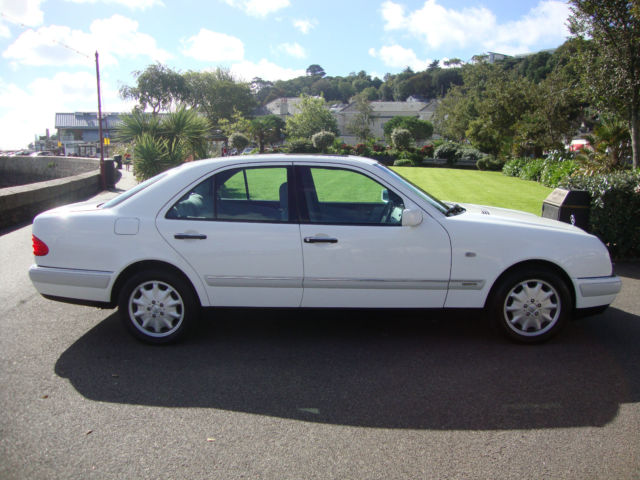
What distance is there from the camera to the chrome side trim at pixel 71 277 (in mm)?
4348

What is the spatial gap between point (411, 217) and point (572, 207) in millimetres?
4527

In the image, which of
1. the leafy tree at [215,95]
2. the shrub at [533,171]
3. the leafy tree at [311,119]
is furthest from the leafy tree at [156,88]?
the shrub at [533,171]

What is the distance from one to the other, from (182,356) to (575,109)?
109 feet

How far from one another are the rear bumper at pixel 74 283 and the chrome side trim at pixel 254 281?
2.88 feet

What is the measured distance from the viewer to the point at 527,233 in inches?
173

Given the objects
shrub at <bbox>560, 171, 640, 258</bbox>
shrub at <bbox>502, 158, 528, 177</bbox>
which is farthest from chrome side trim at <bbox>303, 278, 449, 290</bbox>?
shrub at <bbox>502, 158, 528, 177</bbox>

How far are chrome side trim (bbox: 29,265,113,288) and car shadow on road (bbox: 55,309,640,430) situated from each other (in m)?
0.58

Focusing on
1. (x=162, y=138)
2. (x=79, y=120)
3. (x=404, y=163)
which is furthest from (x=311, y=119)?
(x=79, y=120)

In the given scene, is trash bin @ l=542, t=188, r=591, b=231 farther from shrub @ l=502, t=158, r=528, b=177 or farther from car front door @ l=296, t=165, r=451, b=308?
shrub @ l=502, t=158, r=528, b=177

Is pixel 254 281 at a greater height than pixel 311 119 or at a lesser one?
lesser

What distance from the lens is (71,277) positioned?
438cm

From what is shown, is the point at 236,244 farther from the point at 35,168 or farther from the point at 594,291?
the point at 35,168

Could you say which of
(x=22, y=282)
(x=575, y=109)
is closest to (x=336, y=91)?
→ (x=575, y=109)

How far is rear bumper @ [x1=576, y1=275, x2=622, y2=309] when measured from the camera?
443 centimetres
